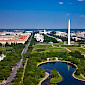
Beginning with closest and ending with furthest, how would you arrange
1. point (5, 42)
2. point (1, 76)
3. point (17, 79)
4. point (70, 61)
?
point (17, 79)
point (1, 76)
point (70, 61)
point (5, 42)

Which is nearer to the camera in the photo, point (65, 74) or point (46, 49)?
point (65, 74)

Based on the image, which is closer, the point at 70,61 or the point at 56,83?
the point at 56,83

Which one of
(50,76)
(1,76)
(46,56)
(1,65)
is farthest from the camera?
(46,56)

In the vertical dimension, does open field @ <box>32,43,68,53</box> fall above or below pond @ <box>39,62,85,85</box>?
above

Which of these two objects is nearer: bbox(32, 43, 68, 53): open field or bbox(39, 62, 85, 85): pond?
bbox(39, 62, 85, 85): pond

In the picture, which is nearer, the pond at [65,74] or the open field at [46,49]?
the pond at [65,74]

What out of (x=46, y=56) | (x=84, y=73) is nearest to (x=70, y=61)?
(x=46, y=56)

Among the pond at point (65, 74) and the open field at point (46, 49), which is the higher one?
the open field at point (46, 49)

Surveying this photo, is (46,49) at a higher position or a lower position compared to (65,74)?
higher

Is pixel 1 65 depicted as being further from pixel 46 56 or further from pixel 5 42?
pixel 5 42

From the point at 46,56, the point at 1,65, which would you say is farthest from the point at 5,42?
the point at 1,65
